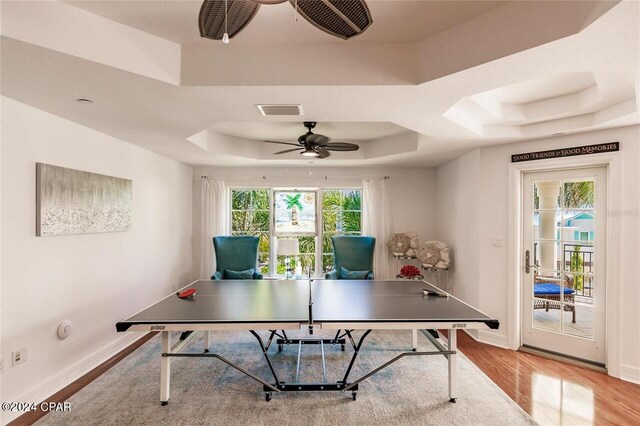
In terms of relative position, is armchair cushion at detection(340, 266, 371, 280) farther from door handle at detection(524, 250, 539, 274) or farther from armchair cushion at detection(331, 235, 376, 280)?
door handle at detection(524, 250, 539, 274)

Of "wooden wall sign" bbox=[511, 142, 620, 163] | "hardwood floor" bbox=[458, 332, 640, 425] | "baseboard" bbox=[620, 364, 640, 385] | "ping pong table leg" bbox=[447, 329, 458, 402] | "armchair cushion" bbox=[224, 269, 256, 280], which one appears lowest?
"hardwood floor" bbox=[458, 332, 640, 425]

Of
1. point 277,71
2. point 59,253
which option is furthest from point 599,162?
point 59,253

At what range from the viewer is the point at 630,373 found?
8.90 ft

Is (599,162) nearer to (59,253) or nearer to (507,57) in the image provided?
(507,57)

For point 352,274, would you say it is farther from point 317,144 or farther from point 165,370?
point 165,370

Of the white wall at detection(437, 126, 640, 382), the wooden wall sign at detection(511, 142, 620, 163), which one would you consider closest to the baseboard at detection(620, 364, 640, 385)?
the white wall at detection(437, 126, 640, 382)

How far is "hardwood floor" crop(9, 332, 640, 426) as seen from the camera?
222cm

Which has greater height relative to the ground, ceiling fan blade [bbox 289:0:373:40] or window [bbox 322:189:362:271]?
ceiling fan blade [bbox 289:0:373:40]

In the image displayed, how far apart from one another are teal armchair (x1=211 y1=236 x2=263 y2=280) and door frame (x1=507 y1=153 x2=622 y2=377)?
11.3ft

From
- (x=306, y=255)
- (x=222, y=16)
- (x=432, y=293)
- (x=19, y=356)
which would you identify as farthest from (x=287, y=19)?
(x=306, y=255)

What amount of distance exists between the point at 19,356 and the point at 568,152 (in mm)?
5155

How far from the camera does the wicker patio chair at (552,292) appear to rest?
3186 millimetres

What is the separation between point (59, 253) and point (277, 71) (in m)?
2.44

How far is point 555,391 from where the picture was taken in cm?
255
